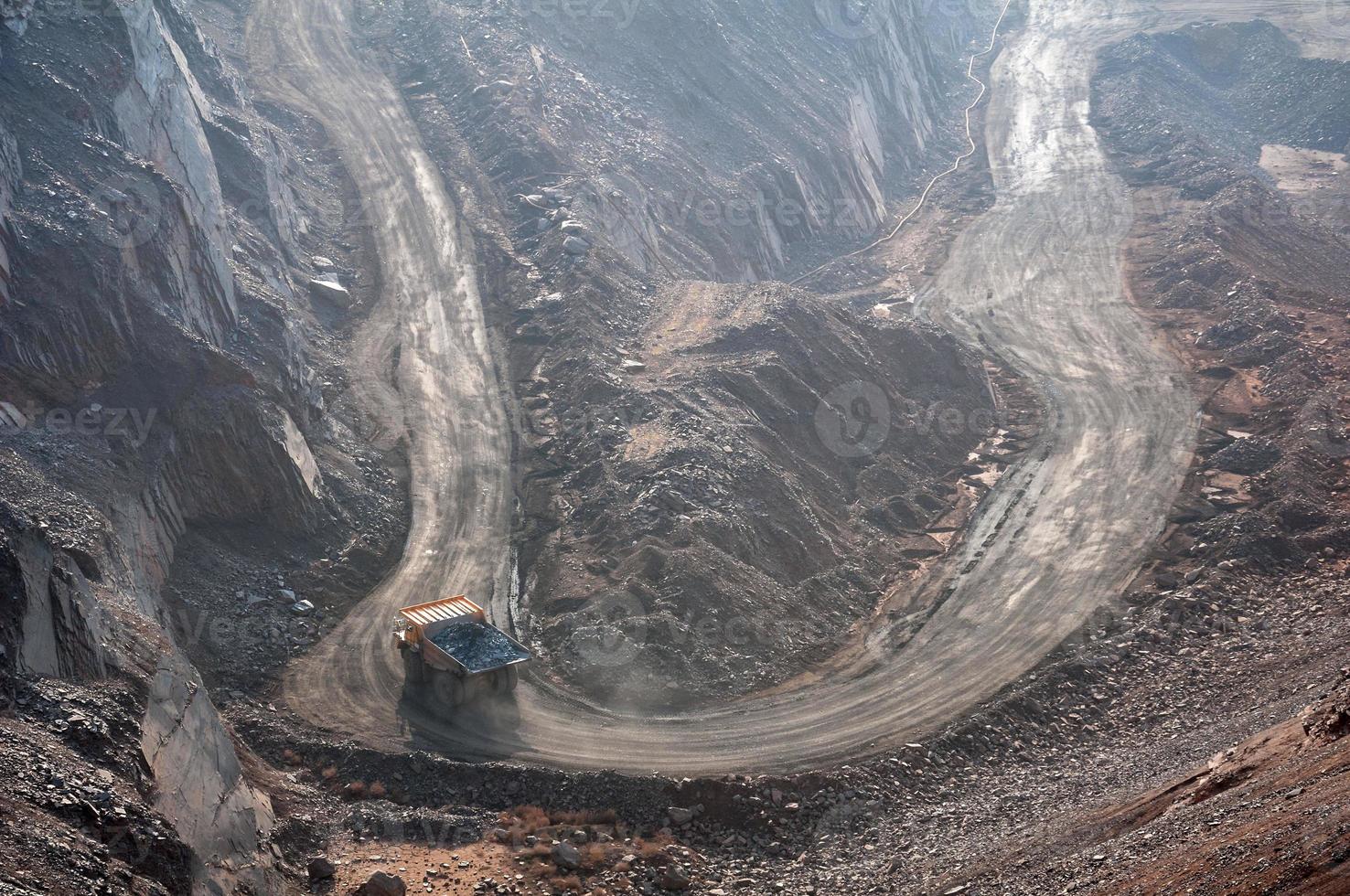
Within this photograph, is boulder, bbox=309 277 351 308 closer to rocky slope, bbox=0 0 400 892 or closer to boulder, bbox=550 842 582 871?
rocky slope, bbox=0 0 400 892

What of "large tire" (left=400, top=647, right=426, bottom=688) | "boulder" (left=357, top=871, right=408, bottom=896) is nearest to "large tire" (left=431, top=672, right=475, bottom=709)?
"large tire" (left=400, top=647, right=426, bottom=688)

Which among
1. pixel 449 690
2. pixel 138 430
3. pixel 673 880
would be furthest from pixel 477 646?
pixel 138 430

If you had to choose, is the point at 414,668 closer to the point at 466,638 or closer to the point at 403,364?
the point at 466,638

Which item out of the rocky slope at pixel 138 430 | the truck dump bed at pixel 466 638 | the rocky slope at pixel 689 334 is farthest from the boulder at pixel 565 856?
the rocky slope at pixel 689 334

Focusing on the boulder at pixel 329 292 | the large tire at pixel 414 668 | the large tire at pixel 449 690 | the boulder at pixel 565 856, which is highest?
the boulder at pixel 329 292

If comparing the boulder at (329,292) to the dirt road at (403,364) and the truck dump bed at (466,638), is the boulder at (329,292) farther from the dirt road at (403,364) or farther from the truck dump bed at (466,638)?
the truck dump bed at (466,638)

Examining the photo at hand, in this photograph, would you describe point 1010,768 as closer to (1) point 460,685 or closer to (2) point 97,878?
(1) point 460,685

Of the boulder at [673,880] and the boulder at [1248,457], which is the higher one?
the boulder at [673,880]

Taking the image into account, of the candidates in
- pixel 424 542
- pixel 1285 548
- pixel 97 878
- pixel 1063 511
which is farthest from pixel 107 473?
pixel 1285 548
